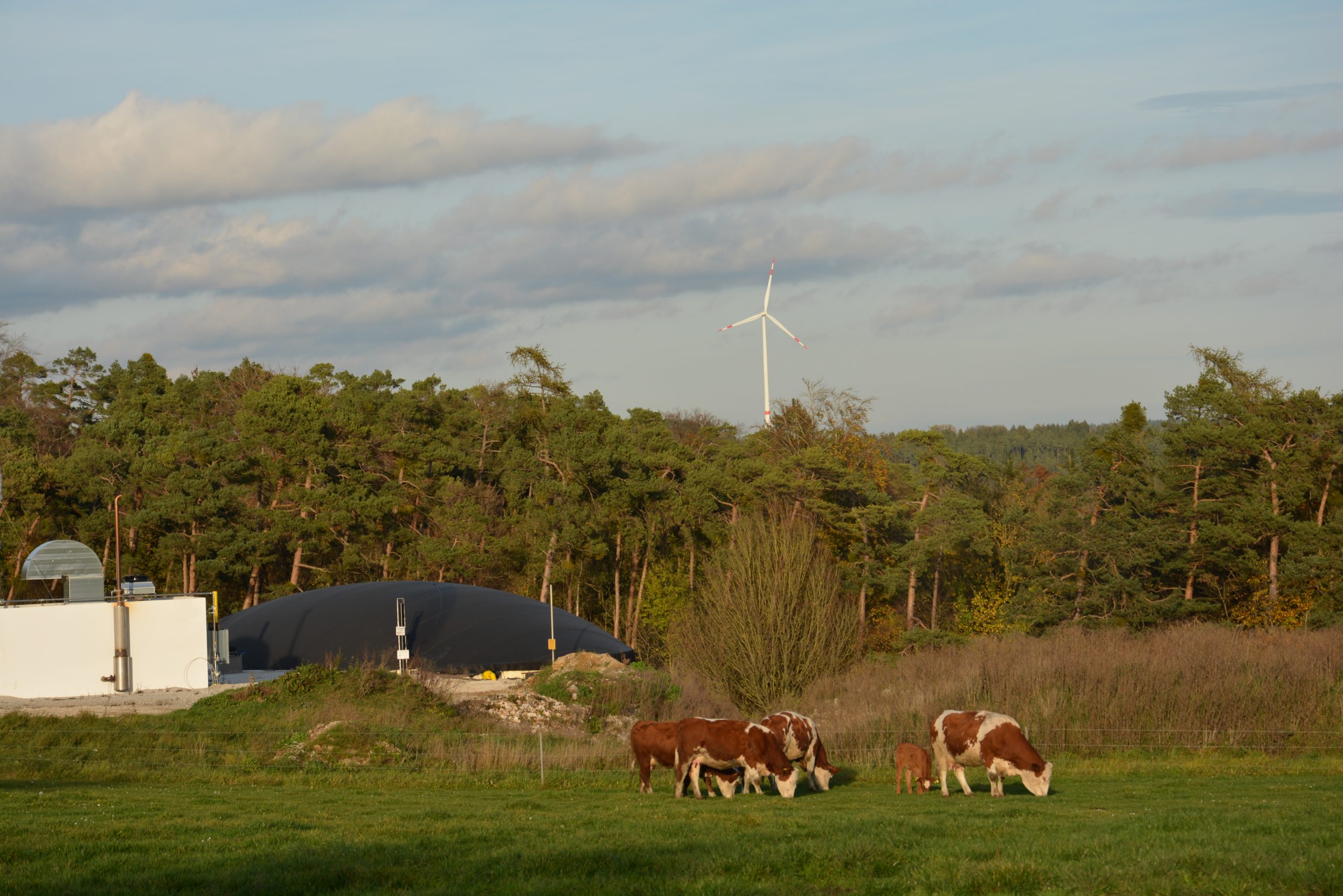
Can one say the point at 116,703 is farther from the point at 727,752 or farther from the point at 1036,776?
the point at 1036,776

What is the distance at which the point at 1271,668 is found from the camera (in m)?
31.7

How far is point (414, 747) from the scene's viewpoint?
25.2 metres

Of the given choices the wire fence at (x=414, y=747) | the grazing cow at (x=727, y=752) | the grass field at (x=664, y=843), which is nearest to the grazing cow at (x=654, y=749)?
the grazing cow at (x=727, y=752)

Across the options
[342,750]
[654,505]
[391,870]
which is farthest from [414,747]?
[654,505]

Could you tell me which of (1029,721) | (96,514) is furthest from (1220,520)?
(96,514)

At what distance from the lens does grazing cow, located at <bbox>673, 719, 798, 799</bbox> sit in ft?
64.0

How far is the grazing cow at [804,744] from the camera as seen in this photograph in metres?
21.8

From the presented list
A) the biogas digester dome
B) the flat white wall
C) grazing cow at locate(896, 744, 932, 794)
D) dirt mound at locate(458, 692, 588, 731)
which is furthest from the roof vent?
grazing cow at locate(896, 744, 932, 794)

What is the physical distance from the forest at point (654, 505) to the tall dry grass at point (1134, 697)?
24584 mm

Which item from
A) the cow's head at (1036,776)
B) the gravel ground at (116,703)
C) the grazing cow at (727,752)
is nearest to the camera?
the cow's head at (1036,776)

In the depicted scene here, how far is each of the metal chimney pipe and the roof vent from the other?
5.52 feet

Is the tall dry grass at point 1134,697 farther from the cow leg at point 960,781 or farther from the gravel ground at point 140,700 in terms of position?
the gravel ground at point 140,700

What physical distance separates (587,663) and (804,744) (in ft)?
74.2

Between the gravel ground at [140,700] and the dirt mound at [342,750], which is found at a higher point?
the dirt mound at [342,750]
